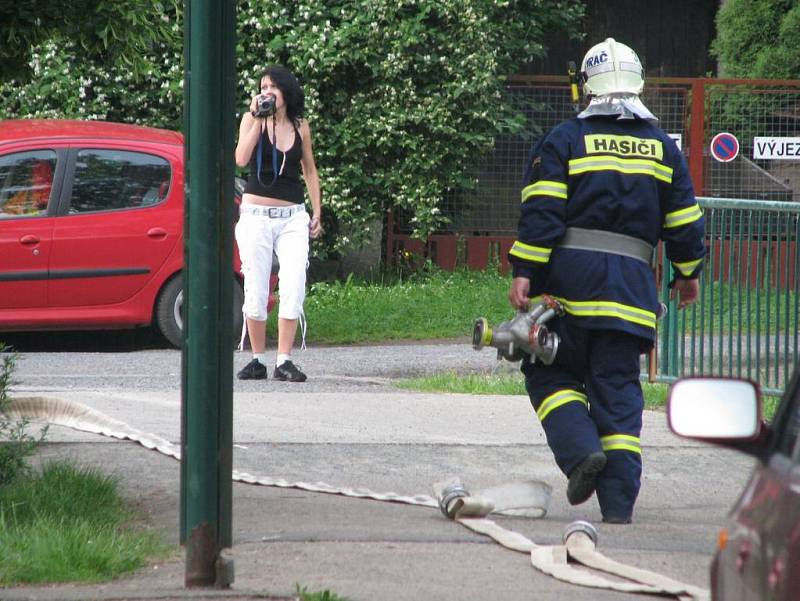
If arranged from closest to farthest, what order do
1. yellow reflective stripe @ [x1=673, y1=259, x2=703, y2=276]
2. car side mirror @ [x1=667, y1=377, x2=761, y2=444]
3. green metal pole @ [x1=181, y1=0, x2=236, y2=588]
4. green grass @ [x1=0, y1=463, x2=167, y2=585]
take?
car side mirror @ [x1=667, y1=377, x2=761, y2=444], green metal pole @ [x1=181, y1=0, x2=236, y2=588], green grass @ [x1=0, y1=463, x2=167, y2=585], yellow reflective stripe @ [x1=673, y1=259, x2=703, y2=276]

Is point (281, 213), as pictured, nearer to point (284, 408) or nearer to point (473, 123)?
point (284, 408)

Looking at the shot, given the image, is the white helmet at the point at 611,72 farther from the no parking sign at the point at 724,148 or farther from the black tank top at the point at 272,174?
the no parking sign at the point at 724,148

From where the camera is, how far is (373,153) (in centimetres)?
1543

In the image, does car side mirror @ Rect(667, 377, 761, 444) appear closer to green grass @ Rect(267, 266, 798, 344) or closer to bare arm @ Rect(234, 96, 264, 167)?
bare arm @ Rect(234, 96, 264, 167)

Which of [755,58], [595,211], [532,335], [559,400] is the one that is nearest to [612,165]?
[595,211]

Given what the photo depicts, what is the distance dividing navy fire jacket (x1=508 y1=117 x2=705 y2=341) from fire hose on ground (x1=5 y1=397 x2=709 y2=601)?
0.72 m

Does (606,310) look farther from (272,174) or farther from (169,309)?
(169,309)

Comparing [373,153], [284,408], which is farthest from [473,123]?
[284,408]

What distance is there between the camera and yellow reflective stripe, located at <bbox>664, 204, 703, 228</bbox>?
229 inches

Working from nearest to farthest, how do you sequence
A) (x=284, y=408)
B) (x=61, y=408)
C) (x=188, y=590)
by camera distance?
(x=188, y=590) → (x=61, y=408) → (x=284, y=408)

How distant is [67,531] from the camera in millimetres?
4949

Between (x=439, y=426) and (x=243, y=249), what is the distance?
7.45 feet

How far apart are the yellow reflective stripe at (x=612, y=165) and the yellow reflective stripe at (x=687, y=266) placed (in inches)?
16.4

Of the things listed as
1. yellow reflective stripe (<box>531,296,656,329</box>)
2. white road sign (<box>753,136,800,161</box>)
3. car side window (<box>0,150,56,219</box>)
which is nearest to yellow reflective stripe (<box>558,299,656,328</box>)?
yellow reflective stripe (<box>531,296,656,329</box>)
